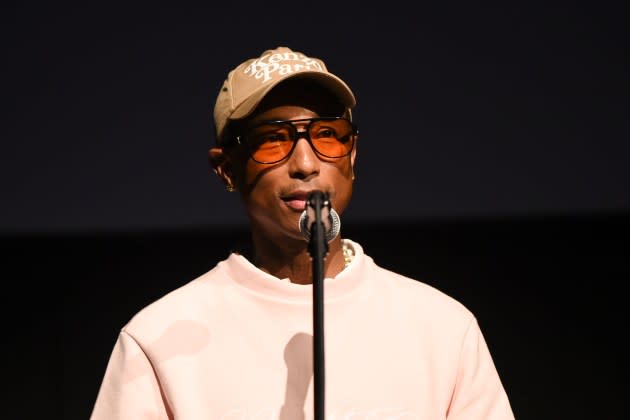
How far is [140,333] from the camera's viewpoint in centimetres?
147

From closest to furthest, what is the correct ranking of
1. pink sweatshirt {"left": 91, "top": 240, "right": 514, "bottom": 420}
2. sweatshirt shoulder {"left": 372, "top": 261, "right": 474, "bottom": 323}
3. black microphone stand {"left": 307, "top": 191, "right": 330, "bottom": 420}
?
black microphone stand {"left": 307, "top": 191, "right": 330, "bottom": 420} < pink sweatshirt {"left": 91, "top": 240, "right": 514, "bottom": 420} < sweatshirt shoulder {"left": 372, "top": 261, "right": 474, "bottom": 323}

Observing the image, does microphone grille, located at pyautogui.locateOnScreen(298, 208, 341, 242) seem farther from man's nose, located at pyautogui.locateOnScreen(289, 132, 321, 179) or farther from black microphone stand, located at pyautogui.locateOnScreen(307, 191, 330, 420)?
man's nose, located at pyautogui.locateOnScreen(289, 132, 321, 179)

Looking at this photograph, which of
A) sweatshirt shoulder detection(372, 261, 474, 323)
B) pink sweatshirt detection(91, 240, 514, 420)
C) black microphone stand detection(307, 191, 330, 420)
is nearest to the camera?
black microphone stand detection(307, 191, 330, 420)

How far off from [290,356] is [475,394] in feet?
0.91

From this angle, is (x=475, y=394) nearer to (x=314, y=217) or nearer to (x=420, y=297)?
(x=420, y=297)

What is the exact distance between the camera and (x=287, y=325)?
1.48 metres

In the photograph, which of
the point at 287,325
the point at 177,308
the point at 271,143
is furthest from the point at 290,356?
the point at 271,143

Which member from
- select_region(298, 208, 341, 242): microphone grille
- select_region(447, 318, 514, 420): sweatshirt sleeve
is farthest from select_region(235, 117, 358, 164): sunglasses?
select_region(447, 318, 514, 420): sweatshirt sleeve

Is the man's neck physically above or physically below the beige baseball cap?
below

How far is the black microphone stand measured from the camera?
3.73ft

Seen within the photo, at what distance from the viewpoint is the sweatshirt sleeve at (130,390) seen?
143cm

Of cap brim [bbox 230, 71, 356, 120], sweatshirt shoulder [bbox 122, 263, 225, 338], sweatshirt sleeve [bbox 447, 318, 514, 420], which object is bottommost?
sweatshirt sleeve [bbox 447, 318, 514, 420]

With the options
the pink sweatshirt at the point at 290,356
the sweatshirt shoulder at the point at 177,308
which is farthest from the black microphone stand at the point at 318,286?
the sweatshirt shoulder at the point at 177,308

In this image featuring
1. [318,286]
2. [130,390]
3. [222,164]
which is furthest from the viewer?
[222,164]
